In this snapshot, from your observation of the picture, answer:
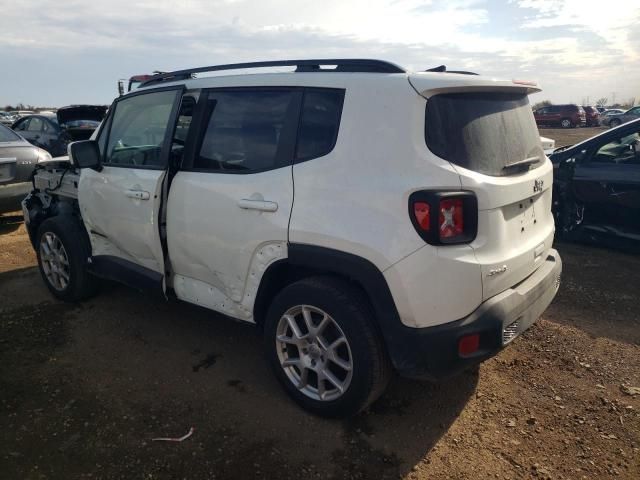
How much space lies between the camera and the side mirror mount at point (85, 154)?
385 cm

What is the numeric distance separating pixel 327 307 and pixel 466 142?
1097mm

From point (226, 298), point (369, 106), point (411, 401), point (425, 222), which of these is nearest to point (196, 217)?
point (226, 298)

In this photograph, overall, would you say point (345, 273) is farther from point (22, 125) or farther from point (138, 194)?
point (22, 125)

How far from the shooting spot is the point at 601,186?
5477 mm

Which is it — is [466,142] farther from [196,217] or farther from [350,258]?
[196,217]

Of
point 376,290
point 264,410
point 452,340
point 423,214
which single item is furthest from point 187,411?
point 423,214

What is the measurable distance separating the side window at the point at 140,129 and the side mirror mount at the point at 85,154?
110mm

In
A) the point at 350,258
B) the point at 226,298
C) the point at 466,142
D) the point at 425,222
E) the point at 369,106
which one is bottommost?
the point at 226,298

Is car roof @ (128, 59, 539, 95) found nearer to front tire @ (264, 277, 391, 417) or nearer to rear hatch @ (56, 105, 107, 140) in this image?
front tire @ (264, 277, 391, 417)

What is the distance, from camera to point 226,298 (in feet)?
10.7

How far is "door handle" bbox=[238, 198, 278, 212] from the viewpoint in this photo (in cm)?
281

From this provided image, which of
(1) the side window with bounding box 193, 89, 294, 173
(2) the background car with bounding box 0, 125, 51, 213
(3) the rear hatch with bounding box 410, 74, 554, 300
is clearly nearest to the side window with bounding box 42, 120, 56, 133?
(2) the background car with bounding box 0, 125, 51, 213

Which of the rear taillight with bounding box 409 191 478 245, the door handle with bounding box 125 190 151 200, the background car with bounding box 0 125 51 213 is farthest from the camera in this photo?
the background car with bounding box 0 125 51 213

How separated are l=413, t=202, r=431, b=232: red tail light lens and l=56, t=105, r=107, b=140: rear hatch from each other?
11.0 meters
